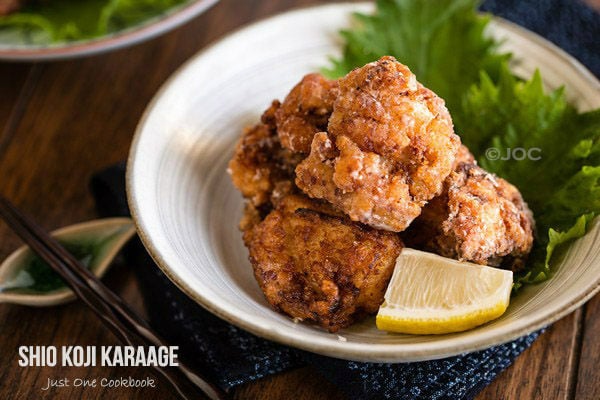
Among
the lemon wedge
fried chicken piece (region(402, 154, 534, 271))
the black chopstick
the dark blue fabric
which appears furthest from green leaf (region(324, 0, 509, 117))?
the black chopstick

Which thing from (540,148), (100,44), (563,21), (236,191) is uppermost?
(563,21)

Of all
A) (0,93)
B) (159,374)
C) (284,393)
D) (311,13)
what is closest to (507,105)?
(311,13)

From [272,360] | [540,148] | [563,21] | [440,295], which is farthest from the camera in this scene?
[563,21]

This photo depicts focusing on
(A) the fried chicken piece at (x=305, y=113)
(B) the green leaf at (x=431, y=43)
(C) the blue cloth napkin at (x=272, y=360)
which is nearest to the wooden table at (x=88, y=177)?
(C) the blue cloth napkin at (x=272, y=360)

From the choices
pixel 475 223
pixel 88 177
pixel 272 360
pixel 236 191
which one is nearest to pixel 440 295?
pixel 475 223

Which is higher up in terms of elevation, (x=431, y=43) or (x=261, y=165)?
(x=431, y=43)

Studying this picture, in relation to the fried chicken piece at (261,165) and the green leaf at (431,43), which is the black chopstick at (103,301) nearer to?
the fried chicken piece at (261,165)

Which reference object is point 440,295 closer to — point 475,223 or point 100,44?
point 475,223
